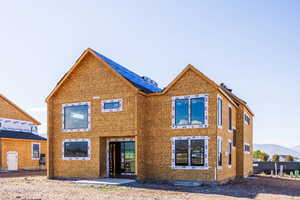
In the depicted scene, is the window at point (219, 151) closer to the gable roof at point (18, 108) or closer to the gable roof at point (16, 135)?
the gable roof at point (16, 135)

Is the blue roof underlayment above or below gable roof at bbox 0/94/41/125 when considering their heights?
above

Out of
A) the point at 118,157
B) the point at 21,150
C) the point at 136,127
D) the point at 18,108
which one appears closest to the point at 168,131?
the point at 136,127

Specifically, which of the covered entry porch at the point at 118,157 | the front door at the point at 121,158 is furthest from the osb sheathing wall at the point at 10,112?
the front door at the point at 121,158

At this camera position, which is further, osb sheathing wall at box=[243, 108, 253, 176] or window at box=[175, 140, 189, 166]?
osb sheathing wall at box=[243, 108, 253, 176]

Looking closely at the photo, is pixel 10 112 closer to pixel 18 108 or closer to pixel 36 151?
pixel 18 108

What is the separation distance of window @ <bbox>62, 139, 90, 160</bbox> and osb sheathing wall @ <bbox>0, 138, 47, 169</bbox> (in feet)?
41.6

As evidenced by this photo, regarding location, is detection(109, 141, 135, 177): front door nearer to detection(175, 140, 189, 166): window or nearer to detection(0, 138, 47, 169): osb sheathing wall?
detection(175, 140, 189, 166): window

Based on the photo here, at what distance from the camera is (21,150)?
33.4 meters

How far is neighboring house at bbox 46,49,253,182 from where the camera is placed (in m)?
18.4

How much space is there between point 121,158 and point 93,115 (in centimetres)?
358

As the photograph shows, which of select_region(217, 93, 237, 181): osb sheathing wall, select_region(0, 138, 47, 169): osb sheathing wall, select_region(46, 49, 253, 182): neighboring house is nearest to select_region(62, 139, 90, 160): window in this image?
select_region(46, 49, 253, 182): neighboring house

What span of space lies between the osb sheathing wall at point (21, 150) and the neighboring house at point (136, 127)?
463 inches

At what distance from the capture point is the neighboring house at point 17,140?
3150 centimetres

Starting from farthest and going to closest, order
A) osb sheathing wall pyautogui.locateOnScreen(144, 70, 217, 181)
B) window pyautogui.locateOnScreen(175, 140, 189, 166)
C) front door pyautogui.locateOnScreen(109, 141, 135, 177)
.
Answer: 1. front door pyautogui.locateOnScreen(109, 141, 135, 177)
2. window pyautogui.locateOnScreen(175, 140, 189, 166)
3. osb sheathing wall pyautogui.locateOnScreen(144, 70, 217, 181)
